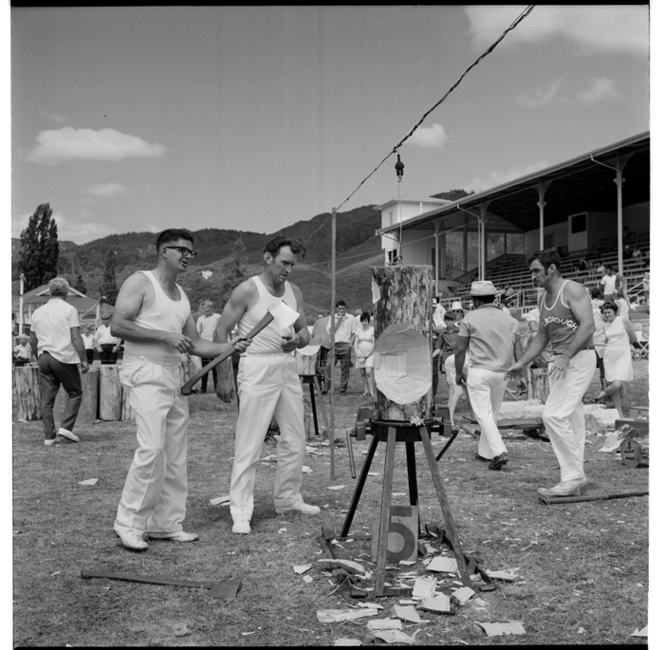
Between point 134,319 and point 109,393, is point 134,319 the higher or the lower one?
the higher one

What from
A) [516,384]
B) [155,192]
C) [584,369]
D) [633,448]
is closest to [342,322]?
[516,384]

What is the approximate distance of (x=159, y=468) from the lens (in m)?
4.47

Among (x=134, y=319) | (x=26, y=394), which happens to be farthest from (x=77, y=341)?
(x=134, y=319)

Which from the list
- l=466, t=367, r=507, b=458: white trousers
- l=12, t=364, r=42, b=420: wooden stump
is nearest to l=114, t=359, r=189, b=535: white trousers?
l=466, t=367, r=507, b=458: white trousers

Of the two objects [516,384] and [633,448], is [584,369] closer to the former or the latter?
[633,448]

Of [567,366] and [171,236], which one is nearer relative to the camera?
[171,236]

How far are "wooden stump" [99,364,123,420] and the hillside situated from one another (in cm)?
2413

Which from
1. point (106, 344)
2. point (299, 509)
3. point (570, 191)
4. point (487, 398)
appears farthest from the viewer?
point (570, 191)

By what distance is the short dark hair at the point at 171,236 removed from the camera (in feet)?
15.1

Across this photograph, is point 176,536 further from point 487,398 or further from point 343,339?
point 343,339

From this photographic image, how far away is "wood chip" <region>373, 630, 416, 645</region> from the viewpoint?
3180 millimetres

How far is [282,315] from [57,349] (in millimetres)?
4630

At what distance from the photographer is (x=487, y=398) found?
724 cm
